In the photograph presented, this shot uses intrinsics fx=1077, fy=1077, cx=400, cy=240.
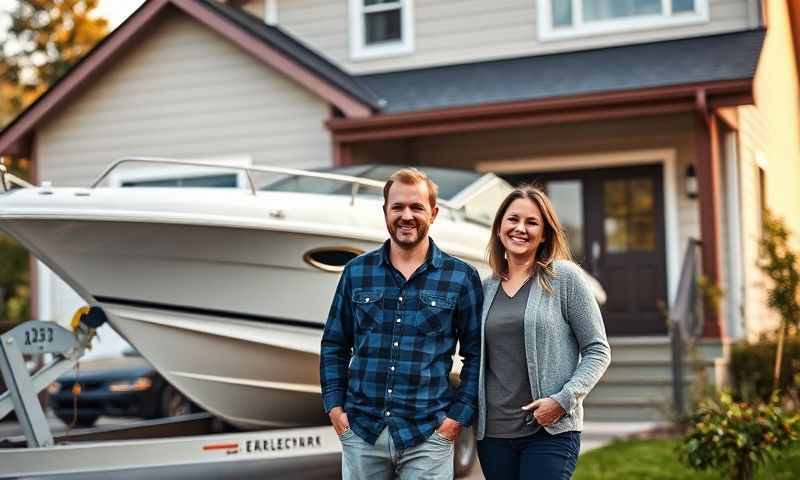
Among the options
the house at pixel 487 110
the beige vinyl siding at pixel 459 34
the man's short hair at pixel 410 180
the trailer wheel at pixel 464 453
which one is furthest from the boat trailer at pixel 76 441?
the beige vinyl siding at pixel 459 34

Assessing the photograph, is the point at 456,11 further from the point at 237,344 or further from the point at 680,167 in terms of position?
the point at 237,344

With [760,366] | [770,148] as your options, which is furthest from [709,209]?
[770,148]

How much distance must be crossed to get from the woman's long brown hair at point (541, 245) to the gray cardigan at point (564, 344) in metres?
0.04

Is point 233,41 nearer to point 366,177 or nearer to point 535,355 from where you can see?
point 366,177

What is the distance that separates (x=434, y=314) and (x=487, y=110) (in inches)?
310

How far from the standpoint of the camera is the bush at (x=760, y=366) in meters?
11.0

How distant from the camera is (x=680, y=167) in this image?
12.5 m

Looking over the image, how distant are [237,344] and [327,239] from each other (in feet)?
2.88

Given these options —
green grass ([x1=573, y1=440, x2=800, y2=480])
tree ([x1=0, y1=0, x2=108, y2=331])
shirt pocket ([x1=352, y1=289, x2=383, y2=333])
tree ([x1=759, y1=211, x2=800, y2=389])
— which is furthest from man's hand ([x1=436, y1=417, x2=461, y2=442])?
tree ([x1=0, y1=0, x2=108, y2=331])

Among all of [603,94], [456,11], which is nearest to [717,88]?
[603,94]

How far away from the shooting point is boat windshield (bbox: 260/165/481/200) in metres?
8.01

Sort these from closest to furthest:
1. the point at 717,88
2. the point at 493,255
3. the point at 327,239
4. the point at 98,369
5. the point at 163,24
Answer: the point at 493,255 < the point at 327,239 < the point at 717,88 < the point at 98,369 < the point at 163,24

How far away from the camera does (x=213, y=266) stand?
6.60 m

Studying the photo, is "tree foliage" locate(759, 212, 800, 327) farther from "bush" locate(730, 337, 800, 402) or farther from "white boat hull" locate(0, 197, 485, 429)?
"white boat hull" locate(0, 197, 485, 429)
